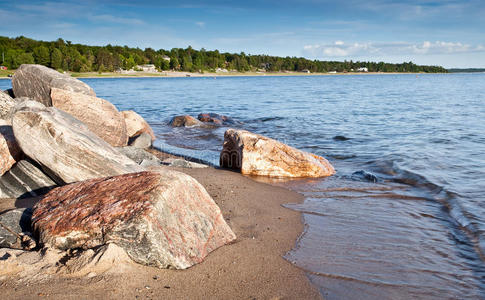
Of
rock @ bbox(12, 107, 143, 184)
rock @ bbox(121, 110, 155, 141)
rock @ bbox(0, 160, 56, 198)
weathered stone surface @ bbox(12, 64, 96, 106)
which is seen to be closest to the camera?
rock @ bbox(12, 107, 143, 184)

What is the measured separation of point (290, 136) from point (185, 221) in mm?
10118

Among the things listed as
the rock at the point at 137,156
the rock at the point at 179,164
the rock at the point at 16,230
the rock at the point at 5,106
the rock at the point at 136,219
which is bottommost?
the rock at the point at 179,164

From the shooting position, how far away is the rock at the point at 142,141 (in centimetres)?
1010

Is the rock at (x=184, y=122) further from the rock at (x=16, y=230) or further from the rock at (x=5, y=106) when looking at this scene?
the rock at (x=16, y=230)

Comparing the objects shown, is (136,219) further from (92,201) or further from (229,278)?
(229,278)

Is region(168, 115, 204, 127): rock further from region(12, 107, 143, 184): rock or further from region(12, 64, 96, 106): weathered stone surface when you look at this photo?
region(12, 107, 143, 184): rock

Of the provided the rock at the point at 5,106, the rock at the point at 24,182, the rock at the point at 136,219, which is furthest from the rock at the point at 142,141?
the rock at the point at 136,219

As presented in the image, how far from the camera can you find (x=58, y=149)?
179 inches

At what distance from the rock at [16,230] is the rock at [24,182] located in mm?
Result: 1027

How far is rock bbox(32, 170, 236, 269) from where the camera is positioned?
3.17 meters

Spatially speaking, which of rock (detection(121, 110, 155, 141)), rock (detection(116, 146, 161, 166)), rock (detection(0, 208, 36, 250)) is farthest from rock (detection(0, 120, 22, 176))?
rock (detection(121, 110, 155, 141))

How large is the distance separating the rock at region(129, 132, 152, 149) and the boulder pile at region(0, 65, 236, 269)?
15.0 ft

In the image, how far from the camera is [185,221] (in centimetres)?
352

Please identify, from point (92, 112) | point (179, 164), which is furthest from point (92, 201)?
point (92, 112)
